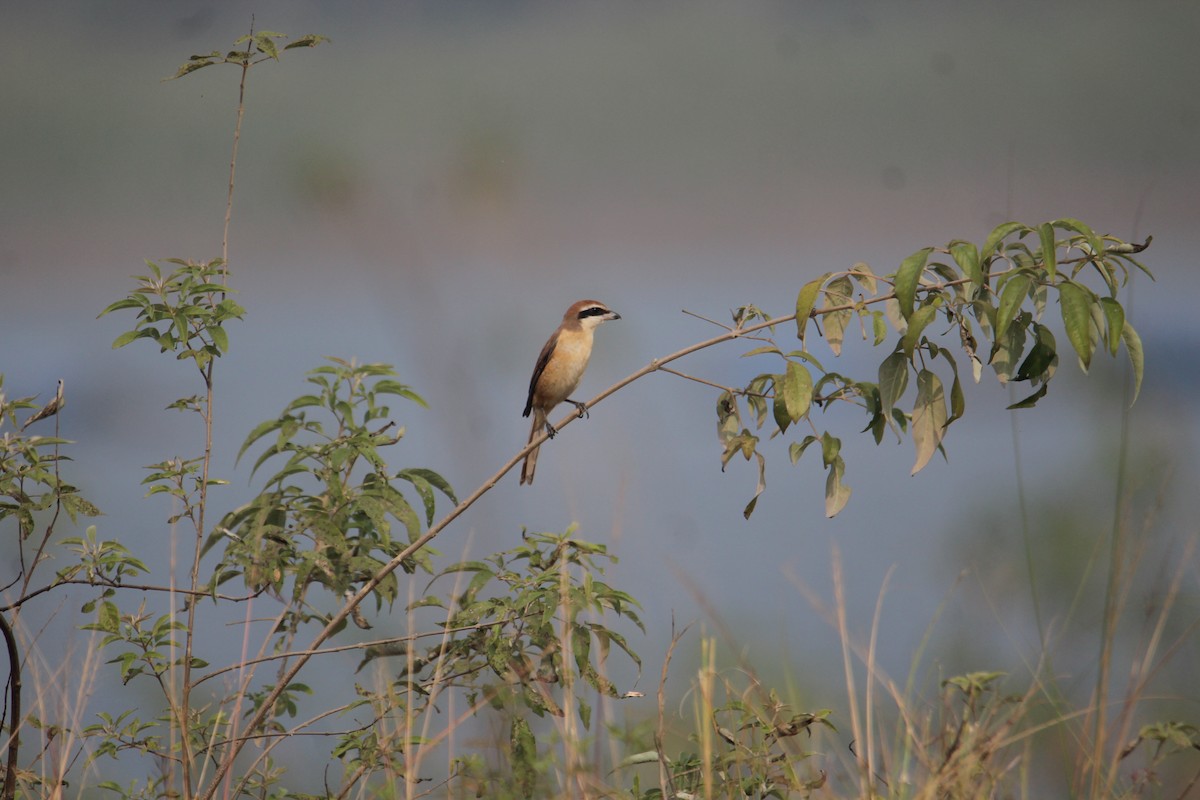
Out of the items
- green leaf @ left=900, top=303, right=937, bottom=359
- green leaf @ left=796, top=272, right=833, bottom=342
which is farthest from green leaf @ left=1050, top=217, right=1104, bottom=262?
green leaf @ left=796, top=272, right=833, bottom=342

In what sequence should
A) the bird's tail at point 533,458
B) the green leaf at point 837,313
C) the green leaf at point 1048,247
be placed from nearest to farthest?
the green leaf at point 1048,247, the green leaf at point 837,313, the bird's tail at point 533,458

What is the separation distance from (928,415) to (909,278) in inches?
17.2

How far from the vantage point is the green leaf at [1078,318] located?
2.21 metres

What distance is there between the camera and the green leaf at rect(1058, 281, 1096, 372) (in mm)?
2211

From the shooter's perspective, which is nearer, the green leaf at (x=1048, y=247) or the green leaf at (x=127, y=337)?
the green leaf at (x=1048, y=247)

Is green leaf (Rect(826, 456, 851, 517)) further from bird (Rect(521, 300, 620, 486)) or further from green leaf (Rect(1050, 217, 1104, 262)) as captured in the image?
bird (Rect(521, 300, 620, 486))

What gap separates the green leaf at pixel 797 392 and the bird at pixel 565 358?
3.04 metres

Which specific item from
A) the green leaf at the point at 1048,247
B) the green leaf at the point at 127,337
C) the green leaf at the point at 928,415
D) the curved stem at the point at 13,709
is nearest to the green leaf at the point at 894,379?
the green leaf at the point at 928,415

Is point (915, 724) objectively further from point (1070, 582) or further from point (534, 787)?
point (1070, 582)

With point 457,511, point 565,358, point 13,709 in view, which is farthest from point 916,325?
point 565,358

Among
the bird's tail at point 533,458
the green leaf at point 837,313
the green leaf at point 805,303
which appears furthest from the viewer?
the bird's tail at point 533,458

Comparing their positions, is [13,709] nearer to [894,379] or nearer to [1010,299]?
[894,379]

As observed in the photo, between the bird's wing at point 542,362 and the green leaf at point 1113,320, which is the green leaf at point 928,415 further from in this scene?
the bird's wing at point 542,362

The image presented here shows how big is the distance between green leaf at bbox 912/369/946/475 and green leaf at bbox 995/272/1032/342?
280 mm
